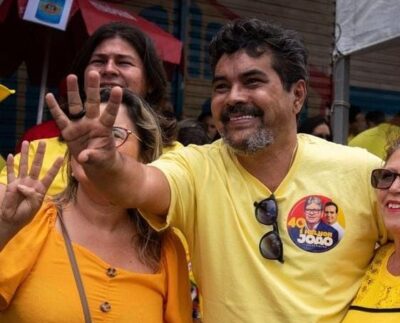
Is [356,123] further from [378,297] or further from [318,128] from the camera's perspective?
[378,297]

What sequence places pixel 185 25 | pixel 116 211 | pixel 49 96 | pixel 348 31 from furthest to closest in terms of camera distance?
pixel 185 25
pixel 348 31
pixel 116 211
pixel 49 96

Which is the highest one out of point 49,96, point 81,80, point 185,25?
point 185,25

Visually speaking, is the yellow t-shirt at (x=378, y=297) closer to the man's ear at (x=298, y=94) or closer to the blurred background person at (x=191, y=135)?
the man's ear at (x=298, y=94)

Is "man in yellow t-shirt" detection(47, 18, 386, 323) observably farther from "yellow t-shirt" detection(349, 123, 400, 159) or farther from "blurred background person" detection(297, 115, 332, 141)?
"blurred background person" detection(297, 115, 332, 141)

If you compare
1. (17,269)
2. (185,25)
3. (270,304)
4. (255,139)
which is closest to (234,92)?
(255,139)

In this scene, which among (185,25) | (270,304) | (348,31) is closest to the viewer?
(270,304)

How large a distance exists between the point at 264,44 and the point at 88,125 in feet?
2.84

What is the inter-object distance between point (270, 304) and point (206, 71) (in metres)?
5.83

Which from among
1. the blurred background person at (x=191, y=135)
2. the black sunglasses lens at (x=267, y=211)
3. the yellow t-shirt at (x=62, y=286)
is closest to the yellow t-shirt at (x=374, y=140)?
the blurred background person at (x=191, y=135)

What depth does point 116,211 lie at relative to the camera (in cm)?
231

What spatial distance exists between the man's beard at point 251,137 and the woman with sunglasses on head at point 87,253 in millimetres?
294

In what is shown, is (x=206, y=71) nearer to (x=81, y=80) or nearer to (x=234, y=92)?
(x=81, y=80)

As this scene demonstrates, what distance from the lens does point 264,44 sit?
2.39 meters

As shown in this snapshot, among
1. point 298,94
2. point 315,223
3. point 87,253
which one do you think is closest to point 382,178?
point 315,223
